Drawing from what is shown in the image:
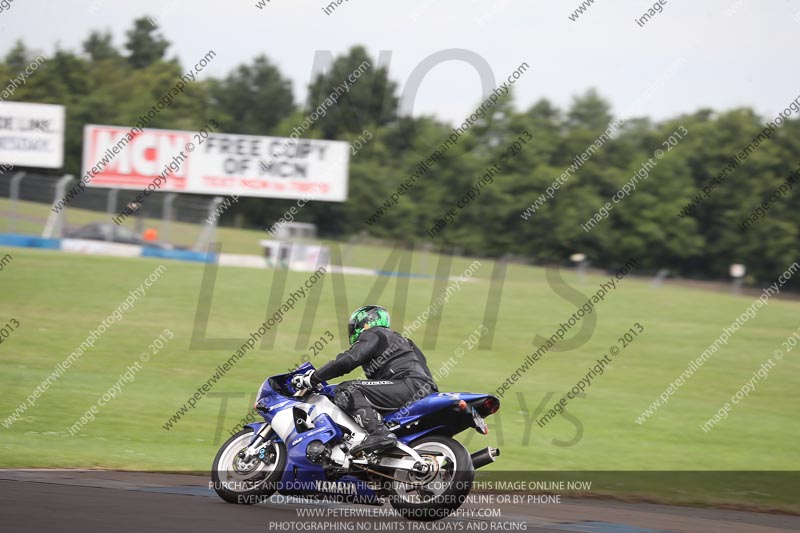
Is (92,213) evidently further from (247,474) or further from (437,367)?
(247,474)

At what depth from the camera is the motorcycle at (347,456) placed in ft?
26.6

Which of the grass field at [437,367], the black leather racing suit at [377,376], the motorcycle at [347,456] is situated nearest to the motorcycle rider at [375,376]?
the black leather racing suit at [377,376]

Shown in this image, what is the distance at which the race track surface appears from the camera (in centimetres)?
735

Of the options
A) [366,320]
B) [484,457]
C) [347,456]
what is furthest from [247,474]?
[484,457]

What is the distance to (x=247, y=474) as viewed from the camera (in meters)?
8.71

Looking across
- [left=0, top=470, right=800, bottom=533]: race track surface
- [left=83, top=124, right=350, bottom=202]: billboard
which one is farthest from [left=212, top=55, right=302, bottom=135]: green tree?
[left=0, top=470, right=800, bottom=533]: race track surface

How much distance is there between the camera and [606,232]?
6350cm

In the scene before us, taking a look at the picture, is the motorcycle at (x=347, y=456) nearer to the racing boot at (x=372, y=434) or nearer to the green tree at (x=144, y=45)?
the racing boot at (x=372, y=434)

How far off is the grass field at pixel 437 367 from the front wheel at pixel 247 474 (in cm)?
264

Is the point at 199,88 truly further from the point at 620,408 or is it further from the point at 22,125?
the point at 620,408

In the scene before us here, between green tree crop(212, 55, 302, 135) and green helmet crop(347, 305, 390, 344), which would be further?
green tree crop(212, 55, 302, 135)

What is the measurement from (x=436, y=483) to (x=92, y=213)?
34.6 meters

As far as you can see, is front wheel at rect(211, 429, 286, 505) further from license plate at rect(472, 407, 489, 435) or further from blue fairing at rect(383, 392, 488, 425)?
license plate at rect(472, 407, 489, 435)

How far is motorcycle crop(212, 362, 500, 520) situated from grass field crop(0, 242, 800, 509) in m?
2.81
